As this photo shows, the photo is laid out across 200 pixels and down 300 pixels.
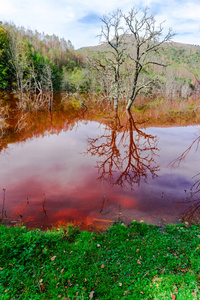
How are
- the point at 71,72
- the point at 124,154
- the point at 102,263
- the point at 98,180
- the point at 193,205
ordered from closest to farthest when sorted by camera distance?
the point at 102,263, the point at 193,205, the point at 98,180, the point at 124,154, the point at 71,72

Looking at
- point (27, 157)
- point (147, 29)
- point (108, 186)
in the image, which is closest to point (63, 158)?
point (27, 157)

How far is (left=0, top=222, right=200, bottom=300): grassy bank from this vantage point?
3535mm

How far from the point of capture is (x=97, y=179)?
8117 millimetres

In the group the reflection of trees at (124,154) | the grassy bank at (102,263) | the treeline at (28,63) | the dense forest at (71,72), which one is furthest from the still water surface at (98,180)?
the treeline at (28,63)

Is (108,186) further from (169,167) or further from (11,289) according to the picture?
(11,289)

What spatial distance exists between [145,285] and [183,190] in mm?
4698

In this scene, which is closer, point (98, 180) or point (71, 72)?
Answer: point (98, 180)

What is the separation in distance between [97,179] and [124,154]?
3.24 meters

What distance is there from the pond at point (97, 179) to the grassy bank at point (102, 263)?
0.63 metres

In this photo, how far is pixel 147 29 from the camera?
20.1 metres

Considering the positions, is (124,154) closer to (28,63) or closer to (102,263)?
(102,263)

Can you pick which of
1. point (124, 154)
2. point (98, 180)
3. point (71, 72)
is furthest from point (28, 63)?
point (71, 72)

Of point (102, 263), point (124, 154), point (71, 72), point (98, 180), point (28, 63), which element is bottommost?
point (102, 263)

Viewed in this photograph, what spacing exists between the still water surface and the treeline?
16.5 m
